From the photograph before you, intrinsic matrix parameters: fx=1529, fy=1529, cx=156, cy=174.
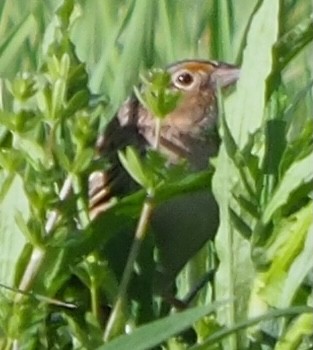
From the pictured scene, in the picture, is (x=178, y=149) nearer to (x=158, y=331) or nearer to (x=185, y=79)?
(x=185, y=79)

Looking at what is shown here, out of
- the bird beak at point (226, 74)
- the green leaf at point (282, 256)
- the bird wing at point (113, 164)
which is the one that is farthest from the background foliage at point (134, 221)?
the bird beak at point (226, 74)

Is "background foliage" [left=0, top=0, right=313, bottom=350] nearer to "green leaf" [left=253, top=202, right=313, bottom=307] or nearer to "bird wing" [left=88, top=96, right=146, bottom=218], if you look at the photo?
"green leaf" [left=253, top=202, right=313, bottom=307]

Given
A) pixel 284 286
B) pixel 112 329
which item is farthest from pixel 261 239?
pixel 112 329

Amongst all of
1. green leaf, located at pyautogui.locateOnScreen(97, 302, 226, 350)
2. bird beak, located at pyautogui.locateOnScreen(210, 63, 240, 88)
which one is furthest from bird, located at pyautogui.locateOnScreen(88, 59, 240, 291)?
green leaf, located at pyautogui.locateOnScreen(97, 302, 226, 350)

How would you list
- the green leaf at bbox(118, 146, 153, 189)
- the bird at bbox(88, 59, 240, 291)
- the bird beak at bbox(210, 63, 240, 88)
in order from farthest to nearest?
the bird beak at bbox(210, 63, 240, 88)
the bird at bbox(88, 59, 240, 291)
the green leaf at bbox(118, 146, 153, 189)

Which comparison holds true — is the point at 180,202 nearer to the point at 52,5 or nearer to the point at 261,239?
the point at 261,239

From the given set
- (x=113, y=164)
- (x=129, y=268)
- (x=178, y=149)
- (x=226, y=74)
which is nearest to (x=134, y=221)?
(x=129, y=268)

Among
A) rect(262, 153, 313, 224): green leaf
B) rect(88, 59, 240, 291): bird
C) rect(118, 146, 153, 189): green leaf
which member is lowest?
rect(88, 59, 240, 291): bird

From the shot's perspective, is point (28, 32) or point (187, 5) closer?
point (28, 32)
